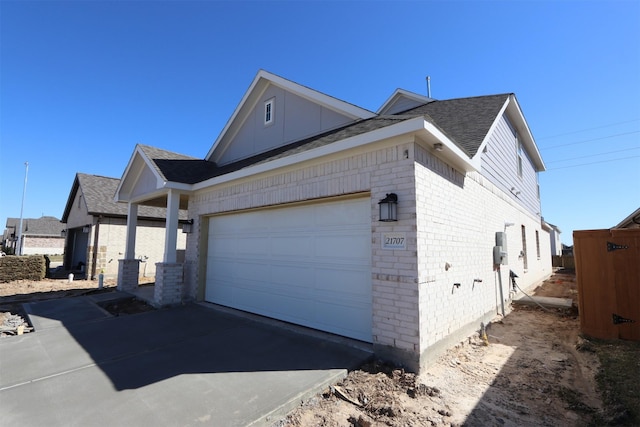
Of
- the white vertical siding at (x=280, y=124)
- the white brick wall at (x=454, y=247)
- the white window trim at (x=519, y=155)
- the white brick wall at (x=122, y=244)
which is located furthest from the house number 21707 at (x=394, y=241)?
the white brick wall at (x=122, y=244)

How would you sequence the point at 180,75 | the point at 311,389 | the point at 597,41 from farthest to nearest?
the point at 180,75 < the point at 597,41 < the point at 311,389

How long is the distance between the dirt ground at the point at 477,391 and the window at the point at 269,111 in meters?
7.33

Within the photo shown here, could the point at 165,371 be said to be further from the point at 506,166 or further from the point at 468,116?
the point at 506,166

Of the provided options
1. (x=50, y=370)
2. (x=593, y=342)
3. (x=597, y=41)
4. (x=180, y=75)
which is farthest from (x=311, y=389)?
(x=597, y=41)

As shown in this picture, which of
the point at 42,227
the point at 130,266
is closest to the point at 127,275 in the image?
the point at 130,266

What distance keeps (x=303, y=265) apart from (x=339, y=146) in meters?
2.43

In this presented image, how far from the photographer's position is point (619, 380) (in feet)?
12.1

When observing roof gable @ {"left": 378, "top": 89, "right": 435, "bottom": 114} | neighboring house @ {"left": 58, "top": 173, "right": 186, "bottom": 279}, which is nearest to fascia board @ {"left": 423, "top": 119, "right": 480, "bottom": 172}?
roof gable @ {"left": 378, "top": 89, "right": 435, "bottom": 114}

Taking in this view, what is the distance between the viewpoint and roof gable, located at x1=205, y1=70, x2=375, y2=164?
24.2 feet

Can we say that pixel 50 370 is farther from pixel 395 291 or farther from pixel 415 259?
pixel 415 259

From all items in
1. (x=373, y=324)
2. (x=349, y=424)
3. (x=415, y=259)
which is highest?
(x=415, y=259)

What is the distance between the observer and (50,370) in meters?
3.88

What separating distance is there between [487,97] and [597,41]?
11.5 ft

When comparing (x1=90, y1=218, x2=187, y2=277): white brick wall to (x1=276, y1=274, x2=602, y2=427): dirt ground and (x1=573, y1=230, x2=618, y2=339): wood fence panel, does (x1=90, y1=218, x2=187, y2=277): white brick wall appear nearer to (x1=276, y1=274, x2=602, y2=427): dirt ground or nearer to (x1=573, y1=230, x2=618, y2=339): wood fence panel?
(x1=276, y1=274, x2=602, y2=427): dirt ground
